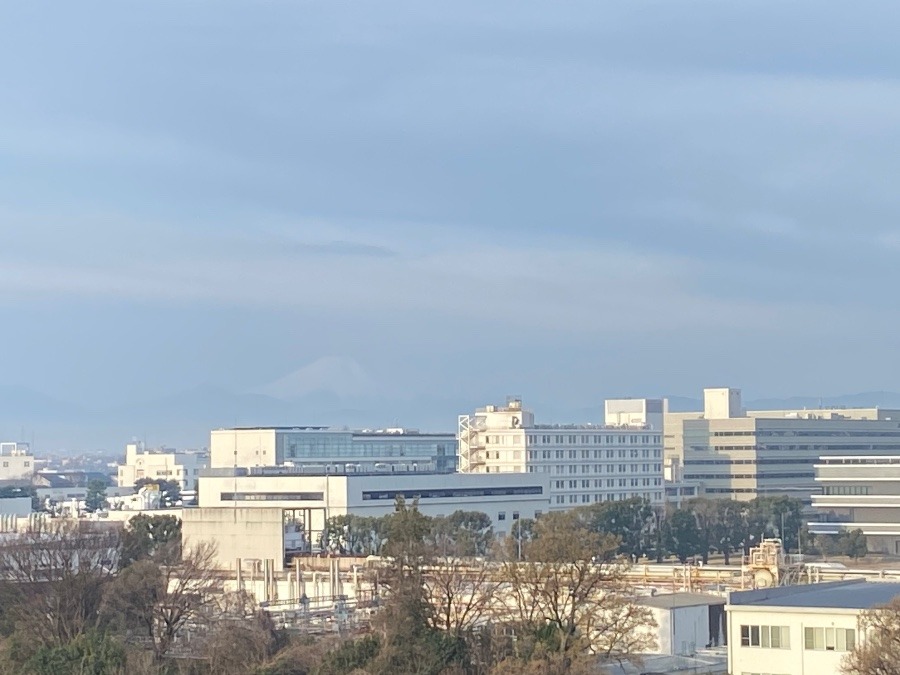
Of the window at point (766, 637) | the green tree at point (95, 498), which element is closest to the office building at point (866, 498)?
the green tree at point (95, 498)

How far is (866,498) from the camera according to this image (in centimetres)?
10775

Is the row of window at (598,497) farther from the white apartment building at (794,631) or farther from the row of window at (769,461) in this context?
the white apartment building at (794,631)

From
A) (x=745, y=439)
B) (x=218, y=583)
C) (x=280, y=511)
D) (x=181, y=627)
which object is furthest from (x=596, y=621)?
(x=745, y=439)

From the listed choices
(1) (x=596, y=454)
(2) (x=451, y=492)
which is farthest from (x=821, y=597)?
(1) (x=596, y=454)

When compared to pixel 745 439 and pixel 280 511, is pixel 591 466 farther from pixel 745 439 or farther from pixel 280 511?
pixel 280 511

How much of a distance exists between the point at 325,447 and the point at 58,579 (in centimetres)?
9710

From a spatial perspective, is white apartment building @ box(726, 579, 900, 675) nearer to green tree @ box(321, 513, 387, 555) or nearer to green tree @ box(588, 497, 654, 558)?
green tree @ box(321, 513, 387, 555)

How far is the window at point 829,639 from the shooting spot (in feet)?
126

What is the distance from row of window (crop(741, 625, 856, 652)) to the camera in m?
38.4

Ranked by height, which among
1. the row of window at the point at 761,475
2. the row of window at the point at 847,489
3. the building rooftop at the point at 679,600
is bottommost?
the building rooftop at the point at 679,600

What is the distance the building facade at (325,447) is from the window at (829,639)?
92690 mm

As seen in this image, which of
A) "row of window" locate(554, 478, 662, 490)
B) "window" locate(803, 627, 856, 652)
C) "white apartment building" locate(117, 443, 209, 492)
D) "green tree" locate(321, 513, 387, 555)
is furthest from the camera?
"white apartment building" locate(117, 443, 209, 492)

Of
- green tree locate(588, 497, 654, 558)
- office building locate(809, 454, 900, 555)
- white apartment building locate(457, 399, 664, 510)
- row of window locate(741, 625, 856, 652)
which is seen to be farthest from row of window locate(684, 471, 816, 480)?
row of window locate(741, 625, 856, 652)

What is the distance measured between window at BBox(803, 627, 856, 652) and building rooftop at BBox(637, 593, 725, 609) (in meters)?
9.46
